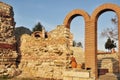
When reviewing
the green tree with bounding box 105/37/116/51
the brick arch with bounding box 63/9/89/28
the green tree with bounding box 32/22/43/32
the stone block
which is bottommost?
the stone block

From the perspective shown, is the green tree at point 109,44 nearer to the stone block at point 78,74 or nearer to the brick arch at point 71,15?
the brick arch at point 71,15

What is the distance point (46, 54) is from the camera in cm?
1529

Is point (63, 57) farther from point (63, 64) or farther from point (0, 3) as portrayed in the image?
point (0, 3)

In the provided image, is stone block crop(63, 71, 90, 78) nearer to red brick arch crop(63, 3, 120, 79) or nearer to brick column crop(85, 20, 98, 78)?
red brick arch crop(63, 3, 120, 79)

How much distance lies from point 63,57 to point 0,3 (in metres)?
4.78

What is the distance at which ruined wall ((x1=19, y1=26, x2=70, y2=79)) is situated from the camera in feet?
48.8

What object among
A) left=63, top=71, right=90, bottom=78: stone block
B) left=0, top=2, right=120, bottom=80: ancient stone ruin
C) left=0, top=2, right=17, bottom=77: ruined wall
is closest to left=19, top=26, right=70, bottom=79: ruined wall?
left=0, top=2, right=120, bottom=80: ancient stone ruin

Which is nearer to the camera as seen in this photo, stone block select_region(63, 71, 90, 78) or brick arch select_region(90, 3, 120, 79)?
stone block select_region(63, 71, 90, 78)

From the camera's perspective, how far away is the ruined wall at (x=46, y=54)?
585 inches

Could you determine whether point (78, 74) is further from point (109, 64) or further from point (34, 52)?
point (109, 64)

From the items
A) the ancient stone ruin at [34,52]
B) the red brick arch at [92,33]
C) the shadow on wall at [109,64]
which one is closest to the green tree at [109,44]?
the shadow on wall at [109,64]

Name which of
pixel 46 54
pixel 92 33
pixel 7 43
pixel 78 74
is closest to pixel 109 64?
pixel 92 33

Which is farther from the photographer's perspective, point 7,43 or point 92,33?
point 92,33

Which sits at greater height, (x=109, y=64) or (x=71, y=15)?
(x=71, y=15)
